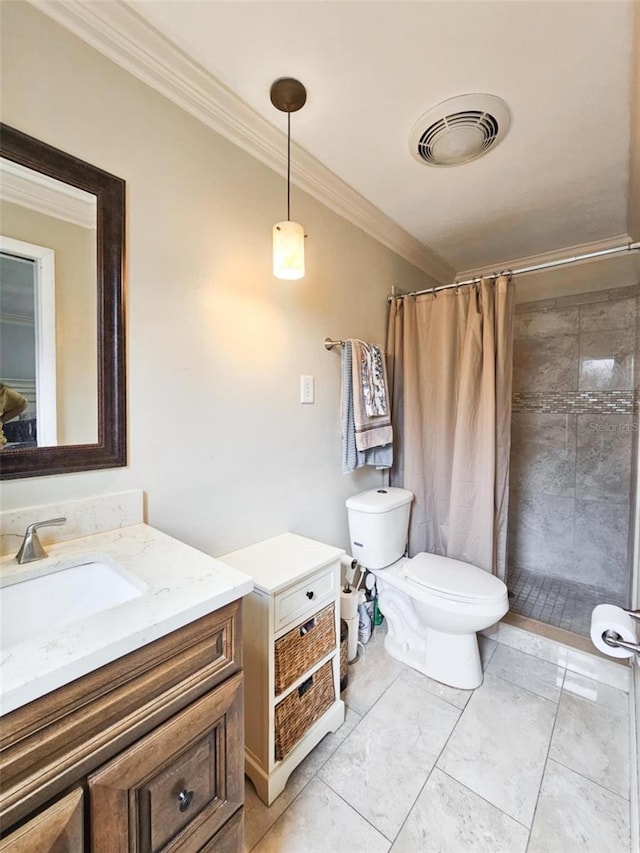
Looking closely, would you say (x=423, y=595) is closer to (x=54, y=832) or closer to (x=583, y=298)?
(x=54, y=832)

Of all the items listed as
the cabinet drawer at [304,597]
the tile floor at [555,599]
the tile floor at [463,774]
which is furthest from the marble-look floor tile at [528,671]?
the cabinet drawer at [304,597]

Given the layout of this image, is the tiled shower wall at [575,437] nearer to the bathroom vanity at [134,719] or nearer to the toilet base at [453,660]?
the toilet base at [453,660]

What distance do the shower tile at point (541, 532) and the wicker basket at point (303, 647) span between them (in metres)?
1.83

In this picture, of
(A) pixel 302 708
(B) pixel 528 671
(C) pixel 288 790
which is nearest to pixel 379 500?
(A) pixel 302 708

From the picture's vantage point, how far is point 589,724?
1.39m

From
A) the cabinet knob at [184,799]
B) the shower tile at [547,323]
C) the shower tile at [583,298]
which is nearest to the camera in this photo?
the cabinet knob at [184,799]

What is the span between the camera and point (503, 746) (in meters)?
1.30

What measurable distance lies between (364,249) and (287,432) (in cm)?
112

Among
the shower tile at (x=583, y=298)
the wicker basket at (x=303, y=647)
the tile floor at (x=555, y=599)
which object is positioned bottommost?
the tile floor at (x=555, y=599)

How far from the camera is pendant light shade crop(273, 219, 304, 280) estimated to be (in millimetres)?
1237

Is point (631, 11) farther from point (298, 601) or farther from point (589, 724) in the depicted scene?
point (589, 724)

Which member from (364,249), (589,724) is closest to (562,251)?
(364,249)

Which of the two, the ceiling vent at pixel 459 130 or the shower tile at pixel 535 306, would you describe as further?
the shower tile at pixel 535 306

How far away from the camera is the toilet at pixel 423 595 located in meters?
1.51
